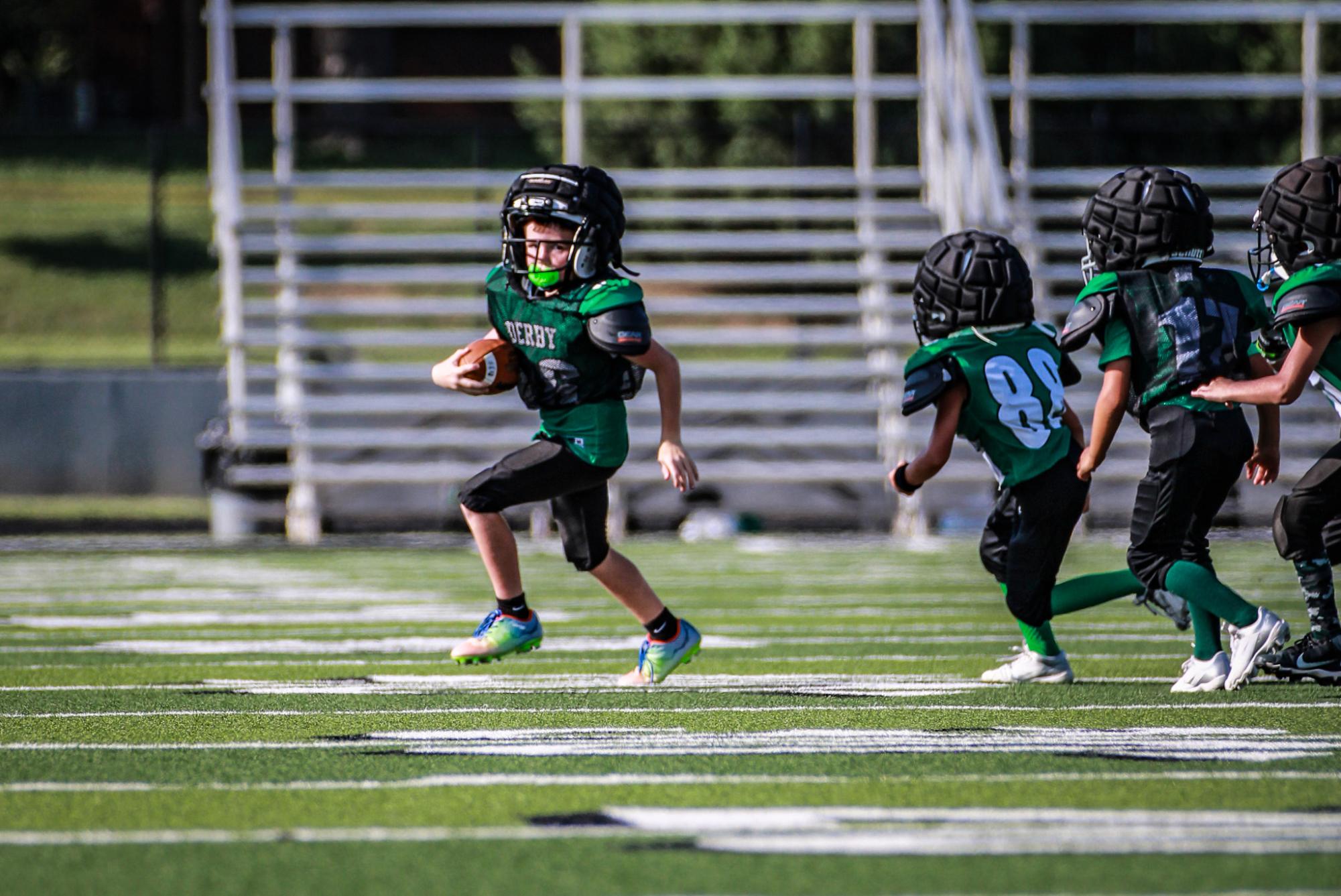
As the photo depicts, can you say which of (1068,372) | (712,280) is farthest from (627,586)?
(712,280)

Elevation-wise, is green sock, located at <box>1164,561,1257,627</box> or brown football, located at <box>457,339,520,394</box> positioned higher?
A: brown football, located at <box>457,339,520,394</box>

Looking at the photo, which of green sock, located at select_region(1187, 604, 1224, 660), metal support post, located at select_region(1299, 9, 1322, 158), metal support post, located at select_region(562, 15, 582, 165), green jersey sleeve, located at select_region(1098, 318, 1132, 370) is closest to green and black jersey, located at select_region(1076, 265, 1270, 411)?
green jersey sleeve, located at select_region(1098, 318, 1132, 370)

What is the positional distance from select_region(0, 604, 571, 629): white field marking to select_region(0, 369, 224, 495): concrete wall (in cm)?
657

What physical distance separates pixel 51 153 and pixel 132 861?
25024 millimetres

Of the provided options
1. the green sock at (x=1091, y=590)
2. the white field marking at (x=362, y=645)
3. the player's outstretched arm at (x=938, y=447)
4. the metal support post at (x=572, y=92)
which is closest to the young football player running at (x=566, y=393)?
the player's outstretched arm at (x=938, y=447)

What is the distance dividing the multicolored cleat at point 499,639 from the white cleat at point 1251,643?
176cm

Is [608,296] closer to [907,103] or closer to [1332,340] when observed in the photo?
[1332,340]

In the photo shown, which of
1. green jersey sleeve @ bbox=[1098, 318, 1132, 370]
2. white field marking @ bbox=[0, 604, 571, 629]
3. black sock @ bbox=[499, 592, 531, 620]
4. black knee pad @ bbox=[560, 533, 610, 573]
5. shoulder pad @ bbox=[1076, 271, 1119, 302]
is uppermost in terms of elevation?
shoulder pad @ bbox=[1076, 271, 1119, 302]

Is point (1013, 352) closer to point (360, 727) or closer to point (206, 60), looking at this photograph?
point (360, 727)

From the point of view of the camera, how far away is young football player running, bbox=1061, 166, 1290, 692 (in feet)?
15.0

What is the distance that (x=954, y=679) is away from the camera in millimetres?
4918

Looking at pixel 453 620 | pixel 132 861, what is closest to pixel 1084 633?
pixel 453 620

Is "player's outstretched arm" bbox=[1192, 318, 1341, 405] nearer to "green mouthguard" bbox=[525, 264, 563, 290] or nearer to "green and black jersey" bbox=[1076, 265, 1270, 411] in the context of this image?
"green and black jersey" bbox=[1076, 265, 1270, 411]

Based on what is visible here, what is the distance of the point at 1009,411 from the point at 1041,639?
23.4 inches
